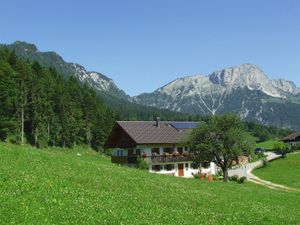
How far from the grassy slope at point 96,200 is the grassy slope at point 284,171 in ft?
143

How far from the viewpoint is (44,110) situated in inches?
4569

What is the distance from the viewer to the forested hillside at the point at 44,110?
327 ft

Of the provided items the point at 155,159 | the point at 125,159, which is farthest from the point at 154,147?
the point at 125,159

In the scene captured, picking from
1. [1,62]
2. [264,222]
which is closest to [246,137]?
[264,222]

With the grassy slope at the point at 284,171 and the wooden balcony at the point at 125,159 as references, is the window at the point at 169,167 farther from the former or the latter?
the grassy slope at the point at 284,171

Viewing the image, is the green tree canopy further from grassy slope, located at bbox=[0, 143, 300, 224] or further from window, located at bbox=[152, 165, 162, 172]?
grassy slope, located at bbox=[0, 143, 300, 224]

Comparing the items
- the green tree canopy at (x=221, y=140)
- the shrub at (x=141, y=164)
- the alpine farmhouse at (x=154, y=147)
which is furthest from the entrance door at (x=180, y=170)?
the green tree canopy at (x=221, y=140)

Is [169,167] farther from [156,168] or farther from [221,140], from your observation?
[221,140]

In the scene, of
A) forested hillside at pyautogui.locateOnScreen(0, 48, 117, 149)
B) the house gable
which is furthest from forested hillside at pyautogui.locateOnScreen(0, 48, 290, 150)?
the house gable

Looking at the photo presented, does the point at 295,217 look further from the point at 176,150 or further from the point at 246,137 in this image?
the point at 176,150

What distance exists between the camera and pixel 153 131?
84125 mm

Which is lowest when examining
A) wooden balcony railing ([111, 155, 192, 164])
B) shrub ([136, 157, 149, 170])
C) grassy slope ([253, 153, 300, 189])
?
grassy slope ([253, 153, 300, 189])

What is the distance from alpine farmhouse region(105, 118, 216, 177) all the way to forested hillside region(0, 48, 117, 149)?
87.4 feet

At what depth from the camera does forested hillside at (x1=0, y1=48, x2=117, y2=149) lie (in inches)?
3925
